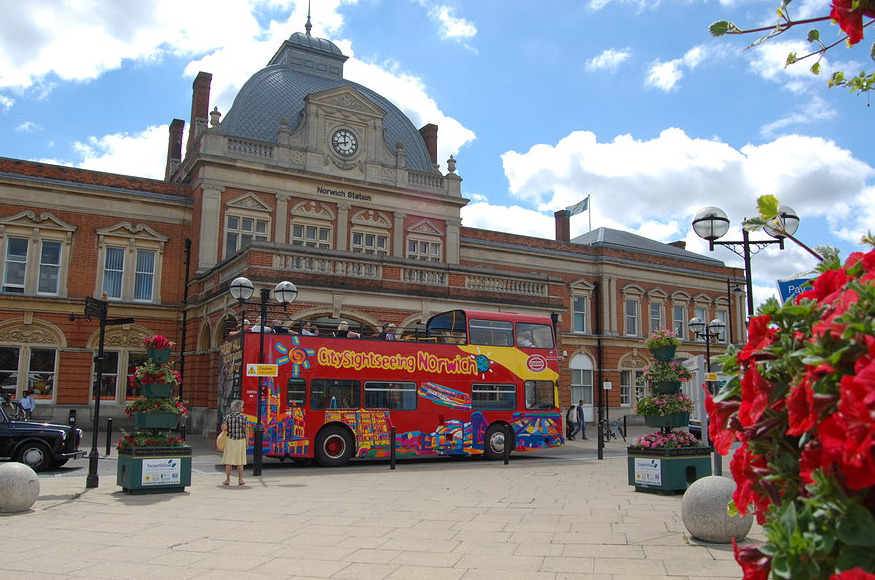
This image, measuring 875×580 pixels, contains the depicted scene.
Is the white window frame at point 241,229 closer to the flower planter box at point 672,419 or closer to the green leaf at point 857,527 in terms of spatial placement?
the flower planter box at point 672,419

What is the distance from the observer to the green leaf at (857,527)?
6.03 ft

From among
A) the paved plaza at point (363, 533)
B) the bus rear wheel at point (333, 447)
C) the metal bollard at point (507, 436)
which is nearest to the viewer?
the paved plaza at point (363, 533)

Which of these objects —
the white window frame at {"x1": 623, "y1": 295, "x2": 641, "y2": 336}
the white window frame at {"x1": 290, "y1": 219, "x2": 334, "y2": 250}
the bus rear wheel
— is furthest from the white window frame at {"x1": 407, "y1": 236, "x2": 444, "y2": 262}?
the bus rear wheel

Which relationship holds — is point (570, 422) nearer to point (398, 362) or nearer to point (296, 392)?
point (398, 362)

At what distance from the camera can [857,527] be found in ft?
6.10

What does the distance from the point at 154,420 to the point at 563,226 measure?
3733 centimetres

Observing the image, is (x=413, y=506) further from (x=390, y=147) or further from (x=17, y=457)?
(x=390, y=147)

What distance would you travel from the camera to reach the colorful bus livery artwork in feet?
60.7

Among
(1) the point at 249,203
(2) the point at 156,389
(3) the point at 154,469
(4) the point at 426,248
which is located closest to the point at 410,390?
(2) the point at 156,389

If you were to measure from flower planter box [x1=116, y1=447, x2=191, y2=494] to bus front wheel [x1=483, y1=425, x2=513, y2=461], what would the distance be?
10.2 m

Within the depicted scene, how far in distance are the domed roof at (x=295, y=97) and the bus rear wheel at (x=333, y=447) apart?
18.5 meters

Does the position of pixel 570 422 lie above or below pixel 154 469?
above

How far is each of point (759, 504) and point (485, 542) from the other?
6.27 meters

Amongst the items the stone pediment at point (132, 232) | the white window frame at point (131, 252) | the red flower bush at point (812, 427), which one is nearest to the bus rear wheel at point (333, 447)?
the white window frame at point (131, 252)
